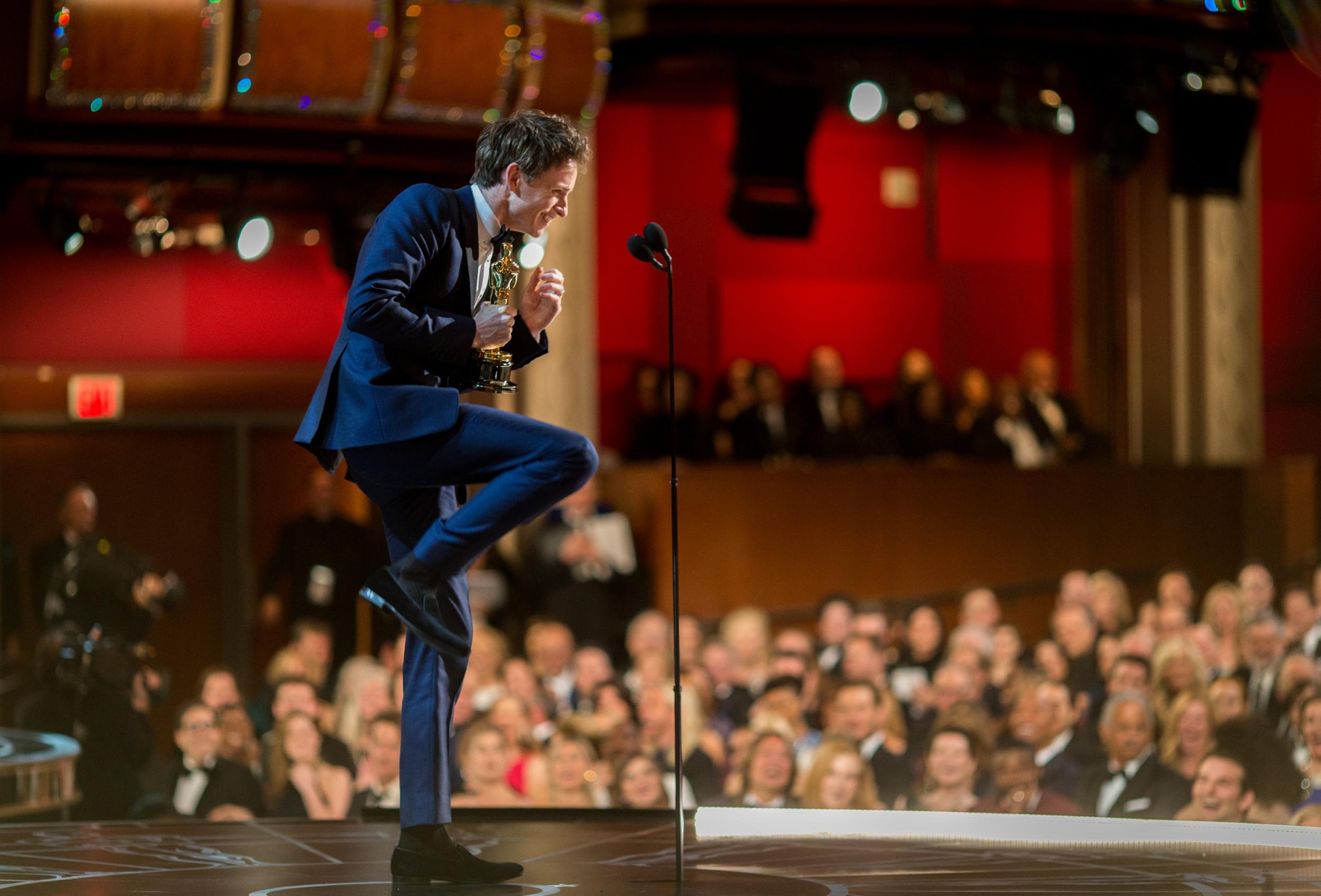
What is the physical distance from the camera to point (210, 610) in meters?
9.11

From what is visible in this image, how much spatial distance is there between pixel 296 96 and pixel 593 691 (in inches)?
122

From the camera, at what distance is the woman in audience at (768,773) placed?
521 cm

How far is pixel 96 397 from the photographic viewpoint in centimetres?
906

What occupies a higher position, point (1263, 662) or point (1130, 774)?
point (1263, 662)

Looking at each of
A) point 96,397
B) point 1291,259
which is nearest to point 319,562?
point 96,397

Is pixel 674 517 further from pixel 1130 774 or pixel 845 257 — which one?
pixel 845 257

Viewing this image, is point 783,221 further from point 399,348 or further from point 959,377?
point 399,348

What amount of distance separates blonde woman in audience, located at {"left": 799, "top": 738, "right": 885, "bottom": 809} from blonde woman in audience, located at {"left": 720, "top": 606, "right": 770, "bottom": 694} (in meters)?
0.87

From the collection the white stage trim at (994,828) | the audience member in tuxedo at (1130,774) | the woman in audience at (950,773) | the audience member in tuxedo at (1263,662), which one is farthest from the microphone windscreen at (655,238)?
the audience member in tuxedo at (1263,662)

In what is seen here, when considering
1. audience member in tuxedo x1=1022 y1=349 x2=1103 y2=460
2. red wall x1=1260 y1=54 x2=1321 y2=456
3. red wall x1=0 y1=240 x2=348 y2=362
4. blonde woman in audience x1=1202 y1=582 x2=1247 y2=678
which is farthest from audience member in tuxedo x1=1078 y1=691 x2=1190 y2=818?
red wall x1=1260 y1=54 x2=1321 y2=456

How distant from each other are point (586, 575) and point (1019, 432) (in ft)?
10.1

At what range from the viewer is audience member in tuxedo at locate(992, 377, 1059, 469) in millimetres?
9109

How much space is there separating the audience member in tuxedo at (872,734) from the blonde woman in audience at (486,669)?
1195 mm

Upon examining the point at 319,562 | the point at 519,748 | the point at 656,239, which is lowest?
the point at 519,748
